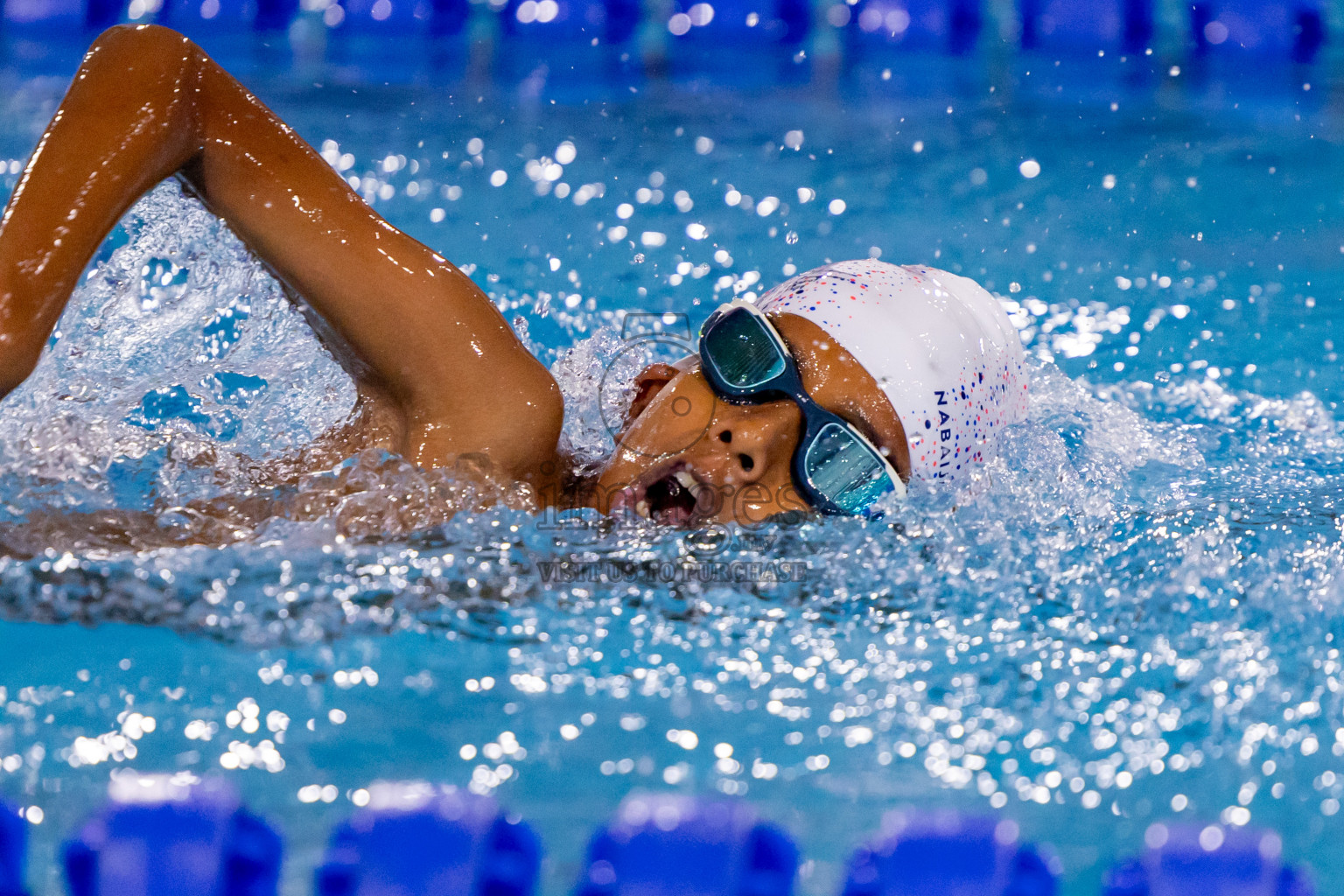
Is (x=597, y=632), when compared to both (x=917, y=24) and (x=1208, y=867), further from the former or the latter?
(x=917, y=24)

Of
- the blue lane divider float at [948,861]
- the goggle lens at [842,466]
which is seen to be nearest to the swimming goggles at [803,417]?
the goggle lens at [842,466]

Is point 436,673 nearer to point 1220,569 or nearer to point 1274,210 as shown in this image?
point 1220,569

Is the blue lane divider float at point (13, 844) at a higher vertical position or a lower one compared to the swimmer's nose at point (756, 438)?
lower

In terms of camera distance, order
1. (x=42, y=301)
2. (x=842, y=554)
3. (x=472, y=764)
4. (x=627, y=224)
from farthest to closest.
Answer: (x=627, y=224) < (x=842, y=554) < (x=472, y=764) < (x=42, y=301)

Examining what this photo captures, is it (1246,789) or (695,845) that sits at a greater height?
(1246,789)

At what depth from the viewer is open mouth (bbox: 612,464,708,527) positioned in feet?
5.35

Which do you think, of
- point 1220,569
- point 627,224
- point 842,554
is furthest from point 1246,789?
point 627,224

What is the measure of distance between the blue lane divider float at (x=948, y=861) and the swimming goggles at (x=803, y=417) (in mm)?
442

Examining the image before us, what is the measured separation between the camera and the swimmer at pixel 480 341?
4.63 feet

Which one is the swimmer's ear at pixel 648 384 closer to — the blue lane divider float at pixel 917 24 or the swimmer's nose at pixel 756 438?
the swimmer's nose at pixel 756 438

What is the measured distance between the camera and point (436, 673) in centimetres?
145

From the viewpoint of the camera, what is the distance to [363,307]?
1.53m

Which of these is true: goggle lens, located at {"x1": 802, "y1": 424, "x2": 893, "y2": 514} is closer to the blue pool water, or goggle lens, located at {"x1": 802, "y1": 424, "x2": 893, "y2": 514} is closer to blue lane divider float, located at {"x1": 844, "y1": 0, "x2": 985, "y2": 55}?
the blue pool water

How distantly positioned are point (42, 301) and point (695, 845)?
99 cm
